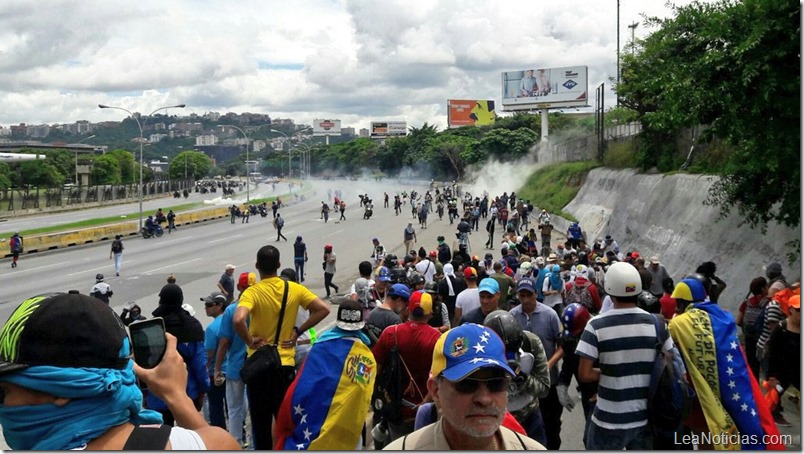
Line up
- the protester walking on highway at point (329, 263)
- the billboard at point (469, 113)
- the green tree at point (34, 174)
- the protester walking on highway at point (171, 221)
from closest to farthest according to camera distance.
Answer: the protester walking on highway at point (329, 263)
the protester walking on highway at point (171, 221)
the green tree at point (34, 174)
the billboard at point (469, 113)

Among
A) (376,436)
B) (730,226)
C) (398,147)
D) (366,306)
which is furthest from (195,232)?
(398,147)

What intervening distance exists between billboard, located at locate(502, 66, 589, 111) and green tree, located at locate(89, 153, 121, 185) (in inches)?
2325

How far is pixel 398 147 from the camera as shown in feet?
447

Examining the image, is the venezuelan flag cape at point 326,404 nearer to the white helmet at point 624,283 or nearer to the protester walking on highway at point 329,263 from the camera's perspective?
the white helmet at point 624,283

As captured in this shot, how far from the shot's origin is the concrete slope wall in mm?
14023

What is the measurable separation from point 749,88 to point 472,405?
360 inches

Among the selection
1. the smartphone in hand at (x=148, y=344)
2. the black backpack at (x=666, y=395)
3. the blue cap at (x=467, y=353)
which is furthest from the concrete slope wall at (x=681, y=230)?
the smartphone in hand at (x=148, y=344)

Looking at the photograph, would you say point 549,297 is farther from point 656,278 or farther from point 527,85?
point 527,85

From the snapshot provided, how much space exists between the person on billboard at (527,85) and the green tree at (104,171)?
60.8 meters

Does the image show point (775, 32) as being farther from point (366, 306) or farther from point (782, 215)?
point (366, 306)

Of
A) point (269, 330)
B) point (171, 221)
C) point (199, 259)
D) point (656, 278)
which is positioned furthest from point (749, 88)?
point (171, 221)

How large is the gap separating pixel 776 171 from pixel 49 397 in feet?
35.1

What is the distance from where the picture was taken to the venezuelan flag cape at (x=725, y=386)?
477cm

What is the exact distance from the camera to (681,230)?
19328 millimetres
